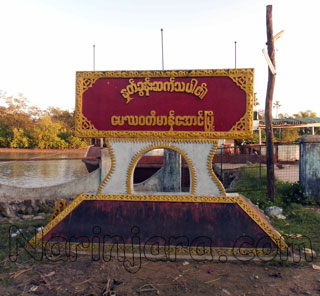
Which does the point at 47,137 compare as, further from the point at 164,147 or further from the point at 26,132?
the point at 164,147

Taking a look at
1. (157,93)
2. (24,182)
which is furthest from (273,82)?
(24,182)

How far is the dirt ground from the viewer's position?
13.6 feet

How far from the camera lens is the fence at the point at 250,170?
11866mm

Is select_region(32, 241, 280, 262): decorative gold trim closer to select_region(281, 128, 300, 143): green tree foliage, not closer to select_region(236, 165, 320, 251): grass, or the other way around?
select_region(236, 165, 320, 251): grass

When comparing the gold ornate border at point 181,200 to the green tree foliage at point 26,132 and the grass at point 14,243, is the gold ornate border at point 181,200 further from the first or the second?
Answer: the green tree foliage at point 26,132

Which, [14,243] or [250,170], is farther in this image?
[250,170]

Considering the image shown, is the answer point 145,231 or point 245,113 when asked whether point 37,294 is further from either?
point 245,113

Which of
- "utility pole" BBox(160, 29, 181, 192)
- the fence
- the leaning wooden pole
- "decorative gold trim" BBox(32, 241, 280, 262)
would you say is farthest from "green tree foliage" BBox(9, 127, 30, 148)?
"decorative gold trim" BBox(32, 241, 280, 262)

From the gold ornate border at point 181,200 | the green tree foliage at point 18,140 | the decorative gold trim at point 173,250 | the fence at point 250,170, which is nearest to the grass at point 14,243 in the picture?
the gold ornate border at point 181,200

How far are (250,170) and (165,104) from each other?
1038 cm

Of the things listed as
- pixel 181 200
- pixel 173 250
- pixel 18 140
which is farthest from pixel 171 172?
pixel 18 140

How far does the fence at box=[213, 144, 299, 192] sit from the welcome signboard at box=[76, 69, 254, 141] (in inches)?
91.5

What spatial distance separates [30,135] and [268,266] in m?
53.7

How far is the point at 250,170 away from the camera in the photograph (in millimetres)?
14562
